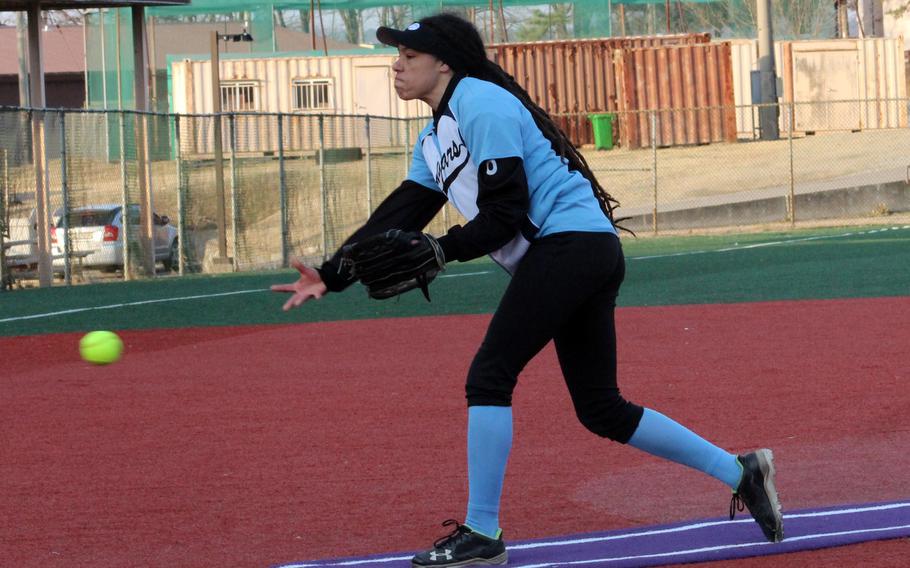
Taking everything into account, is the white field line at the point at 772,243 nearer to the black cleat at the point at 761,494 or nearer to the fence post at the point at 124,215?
the fence post at the point at 124,215

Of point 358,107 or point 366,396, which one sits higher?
point 358,107

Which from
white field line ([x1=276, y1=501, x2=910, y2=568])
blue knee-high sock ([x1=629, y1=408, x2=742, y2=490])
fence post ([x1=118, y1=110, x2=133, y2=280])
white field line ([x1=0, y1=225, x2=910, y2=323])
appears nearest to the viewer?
white field line ([x1=276, y1=501, x2=910, y2=568])

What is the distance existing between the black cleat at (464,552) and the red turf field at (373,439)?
0.47m

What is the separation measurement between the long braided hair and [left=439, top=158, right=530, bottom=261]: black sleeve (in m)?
0.32

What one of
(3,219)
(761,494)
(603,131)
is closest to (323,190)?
(3,219)

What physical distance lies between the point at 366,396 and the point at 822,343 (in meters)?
3.88

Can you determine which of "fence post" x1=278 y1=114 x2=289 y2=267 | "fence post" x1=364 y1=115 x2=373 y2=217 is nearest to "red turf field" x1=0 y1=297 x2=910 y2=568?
"fence post" x1=278 y1=114 x2=289 y2=267

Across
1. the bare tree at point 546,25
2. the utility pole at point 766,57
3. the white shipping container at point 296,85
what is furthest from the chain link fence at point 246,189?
the bare tree at point 546,25

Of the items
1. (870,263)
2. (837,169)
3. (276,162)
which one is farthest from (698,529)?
(837,169)

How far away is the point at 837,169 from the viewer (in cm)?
3225

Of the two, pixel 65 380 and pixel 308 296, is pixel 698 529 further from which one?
pixel 65 380

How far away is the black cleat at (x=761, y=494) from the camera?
194 inches

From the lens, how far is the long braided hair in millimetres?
4758

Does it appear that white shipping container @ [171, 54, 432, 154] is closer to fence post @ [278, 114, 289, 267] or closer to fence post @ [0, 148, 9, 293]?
fence post @ [278, 114, 289, 267]
